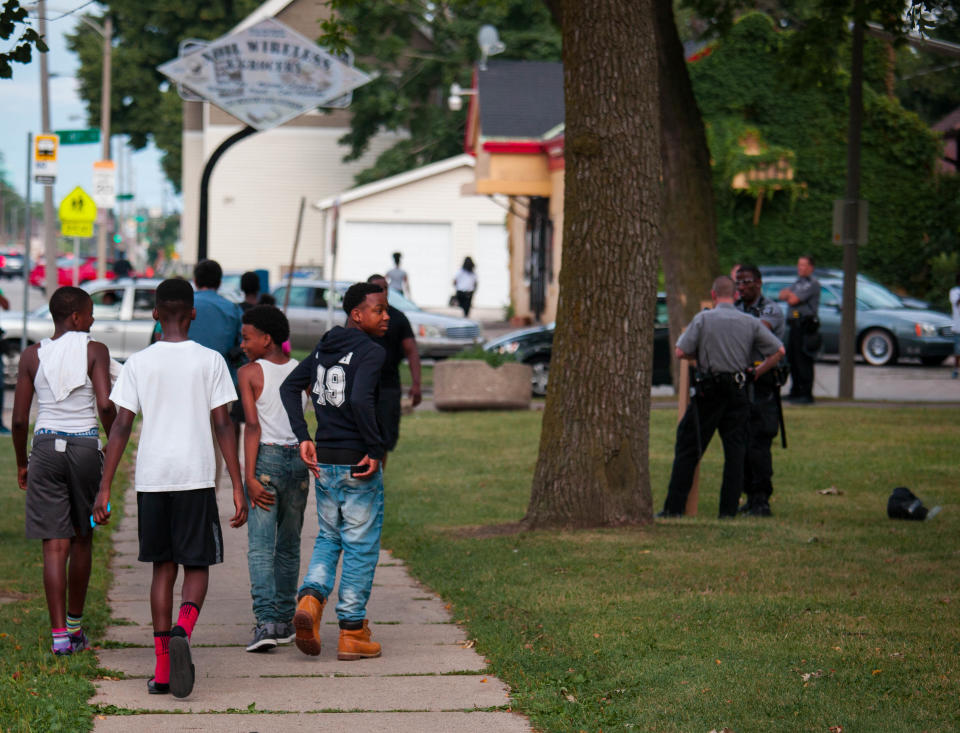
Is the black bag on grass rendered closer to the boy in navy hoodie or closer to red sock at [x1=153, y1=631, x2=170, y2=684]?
the boy in navy hoodie

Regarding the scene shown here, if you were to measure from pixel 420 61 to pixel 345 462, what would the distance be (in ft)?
149

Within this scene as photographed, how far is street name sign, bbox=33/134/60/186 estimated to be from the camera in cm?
1856

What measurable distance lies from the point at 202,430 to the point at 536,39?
44.6 m

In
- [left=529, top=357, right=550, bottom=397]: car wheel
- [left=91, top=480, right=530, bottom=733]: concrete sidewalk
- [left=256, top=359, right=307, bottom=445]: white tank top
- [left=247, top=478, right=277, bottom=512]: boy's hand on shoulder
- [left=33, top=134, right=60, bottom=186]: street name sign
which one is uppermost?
[left=33, top=134, right=60, bottom=186]: street name sign

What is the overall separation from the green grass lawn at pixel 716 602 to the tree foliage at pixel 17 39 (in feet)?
12.2

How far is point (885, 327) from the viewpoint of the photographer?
25.0m

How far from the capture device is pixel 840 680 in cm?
559

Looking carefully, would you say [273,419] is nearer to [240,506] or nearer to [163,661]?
[240,506]

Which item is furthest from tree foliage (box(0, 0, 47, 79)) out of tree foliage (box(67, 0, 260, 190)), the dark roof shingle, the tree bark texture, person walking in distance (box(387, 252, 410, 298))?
tree foliage (box(67, 0, 260, 190))

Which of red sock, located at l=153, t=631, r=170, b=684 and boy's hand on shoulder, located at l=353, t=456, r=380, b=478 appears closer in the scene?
red sock, located at l=153, t=631, r=170, b=684

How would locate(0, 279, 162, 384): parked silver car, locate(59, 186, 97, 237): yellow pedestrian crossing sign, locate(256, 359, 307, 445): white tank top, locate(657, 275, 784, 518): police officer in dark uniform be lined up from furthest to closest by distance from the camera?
locate(59, 186, 97, 237): yellow pedestrian crossing sign < locate(0, 279, 162, 384): parked silver car < locate(657, 275, 784, 518): police officer in dark uniform < locate(256, 359, 307, 445): white tank top

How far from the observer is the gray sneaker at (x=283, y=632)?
6.67 metres

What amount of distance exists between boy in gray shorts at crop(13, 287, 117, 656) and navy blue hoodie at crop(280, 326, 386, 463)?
0.87 metres

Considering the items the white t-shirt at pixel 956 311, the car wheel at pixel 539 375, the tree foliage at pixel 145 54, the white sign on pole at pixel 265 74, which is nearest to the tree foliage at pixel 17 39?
the white sign on pole at pixel 265 74
